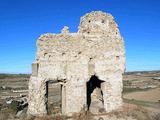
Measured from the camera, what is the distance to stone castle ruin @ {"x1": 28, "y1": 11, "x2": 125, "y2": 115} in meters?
13.4

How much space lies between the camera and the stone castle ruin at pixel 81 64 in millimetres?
13383

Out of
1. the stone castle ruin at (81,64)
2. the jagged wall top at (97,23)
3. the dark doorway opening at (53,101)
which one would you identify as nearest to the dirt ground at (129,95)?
the dark doorway opening at (53,101)

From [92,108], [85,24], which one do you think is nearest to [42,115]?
[92,108]

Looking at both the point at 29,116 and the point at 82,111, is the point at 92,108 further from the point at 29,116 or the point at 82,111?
the point at 29,116

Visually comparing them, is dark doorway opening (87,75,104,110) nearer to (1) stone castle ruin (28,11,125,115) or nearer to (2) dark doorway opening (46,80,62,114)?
(1) stone castle ruin (28,11,125,115)

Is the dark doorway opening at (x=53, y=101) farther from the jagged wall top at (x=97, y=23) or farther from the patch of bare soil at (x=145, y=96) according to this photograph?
the patch of bare soil at (x=145, y=96)

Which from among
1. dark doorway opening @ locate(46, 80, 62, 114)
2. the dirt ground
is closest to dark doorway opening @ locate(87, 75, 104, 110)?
dark doorway opening @ locate(46, 80, 62, 114)

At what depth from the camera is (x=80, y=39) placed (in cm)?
1387

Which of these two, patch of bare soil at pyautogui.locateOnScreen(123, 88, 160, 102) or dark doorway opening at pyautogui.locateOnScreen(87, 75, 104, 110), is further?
patch of bare soil at pyautogui.locateOnScreen(123, 88, 160, 102)

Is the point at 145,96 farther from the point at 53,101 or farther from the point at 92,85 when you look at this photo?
the point at 92,85

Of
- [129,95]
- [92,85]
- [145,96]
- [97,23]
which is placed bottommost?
[145,96]

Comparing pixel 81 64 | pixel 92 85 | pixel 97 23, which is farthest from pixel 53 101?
pixel 97 23

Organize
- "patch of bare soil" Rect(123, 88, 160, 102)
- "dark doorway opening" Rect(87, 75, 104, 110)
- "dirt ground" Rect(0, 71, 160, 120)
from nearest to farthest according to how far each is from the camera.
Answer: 1. "dark doorway opening" Rect(87, 75, 104, 110)
2. "dirt ground" Rect(0, 71, 160, 120)
3. "patch of bare soil" Rect(123, 88, 160, 102)

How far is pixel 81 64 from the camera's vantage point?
13734 millimetres
